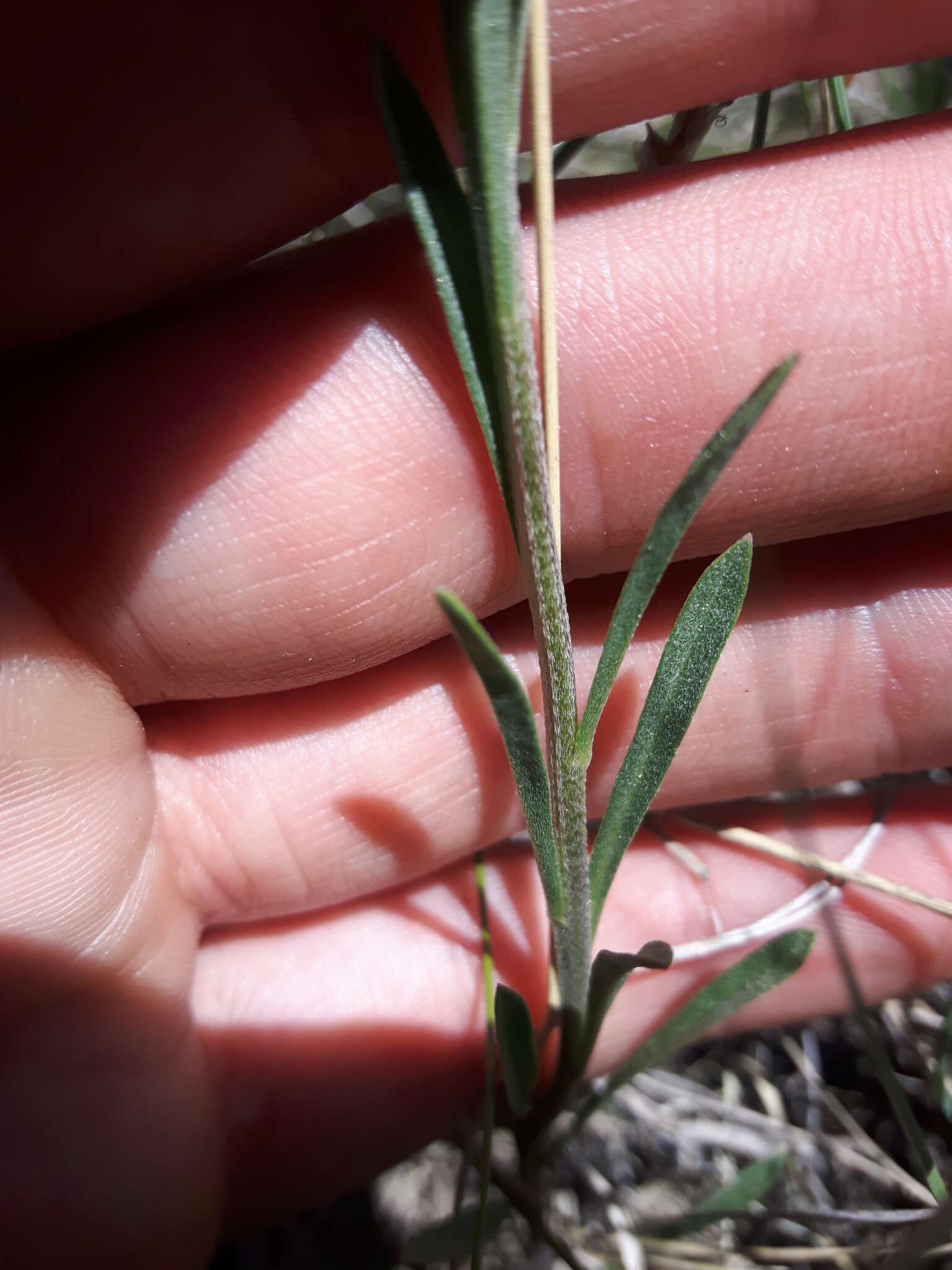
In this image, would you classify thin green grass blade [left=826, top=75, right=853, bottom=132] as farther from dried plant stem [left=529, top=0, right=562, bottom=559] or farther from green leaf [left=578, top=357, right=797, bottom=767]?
green leaf [left=578, top=357, right=797, bottom=767]

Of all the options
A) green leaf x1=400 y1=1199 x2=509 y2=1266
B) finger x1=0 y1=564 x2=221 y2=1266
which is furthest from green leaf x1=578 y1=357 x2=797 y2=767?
green leaf x1=400 y1=1199 x2=509 y2=1266

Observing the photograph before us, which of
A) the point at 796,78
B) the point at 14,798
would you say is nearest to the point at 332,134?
the point at 796,78

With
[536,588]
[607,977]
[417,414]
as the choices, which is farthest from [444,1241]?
[417,414]

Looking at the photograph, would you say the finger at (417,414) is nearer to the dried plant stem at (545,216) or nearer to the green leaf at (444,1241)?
the dried plant stem at (545,216)

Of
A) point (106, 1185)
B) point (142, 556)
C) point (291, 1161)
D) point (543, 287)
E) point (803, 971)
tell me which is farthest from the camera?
point (803, 971)

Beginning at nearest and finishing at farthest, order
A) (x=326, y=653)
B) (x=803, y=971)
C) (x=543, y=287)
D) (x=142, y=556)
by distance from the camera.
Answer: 1. (x=543, y=287)
2. (x=142, y=556)
3. (x=326, y=653)
4. (x=803, y=971)

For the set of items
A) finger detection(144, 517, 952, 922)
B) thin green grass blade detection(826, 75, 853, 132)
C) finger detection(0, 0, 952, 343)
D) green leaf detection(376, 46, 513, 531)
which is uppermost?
thin green grass blade detection(826, 75, 853, 132)

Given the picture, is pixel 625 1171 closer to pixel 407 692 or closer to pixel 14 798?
Result: pixel 407 692
